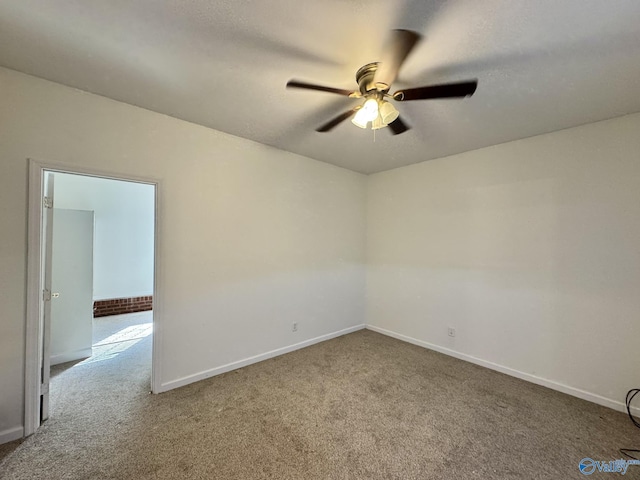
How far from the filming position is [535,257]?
2.54 m

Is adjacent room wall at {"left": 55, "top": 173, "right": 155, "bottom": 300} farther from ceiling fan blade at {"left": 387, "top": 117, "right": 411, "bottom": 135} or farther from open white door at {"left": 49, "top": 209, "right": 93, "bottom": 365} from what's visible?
ceiling fan blade at {"left": 387, "top": 117, "right": 411, "bottom": 135}

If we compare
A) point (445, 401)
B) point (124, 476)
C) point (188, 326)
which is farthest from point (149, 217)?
point (445, 401)

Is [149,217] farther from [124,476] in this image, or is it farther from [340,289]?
[124,476]

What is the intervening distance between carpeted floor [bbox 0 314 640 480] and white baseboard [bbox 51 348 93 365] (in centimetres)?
14

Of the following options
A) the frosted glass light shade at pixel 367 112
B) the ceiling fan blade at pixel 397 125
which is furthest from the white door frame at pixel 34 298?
the ceiling fan blade at pixel 397 125

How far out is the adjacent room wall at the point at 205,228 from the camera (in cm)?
174

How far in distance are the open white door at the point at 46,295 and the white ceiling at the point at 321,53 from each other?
36.2 inches

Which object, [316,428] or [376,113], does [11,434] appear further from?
[376,113]

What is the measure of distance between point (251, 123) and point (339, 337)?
9.89ft

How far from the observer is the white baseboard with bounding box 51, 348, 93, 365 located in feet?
9.23

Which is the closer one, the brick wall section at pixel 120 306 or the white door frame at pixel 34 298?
the white door frame at pixel 34 298

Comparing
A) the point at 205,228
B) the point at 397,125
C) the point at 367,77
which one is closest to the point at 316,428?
the point at 205,228

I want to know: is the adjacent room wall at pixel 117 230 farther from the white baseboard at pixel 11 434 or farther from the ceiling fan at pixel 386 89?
the ceiling fan at pixel 386 89

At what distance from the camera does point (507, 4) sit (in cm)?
117
